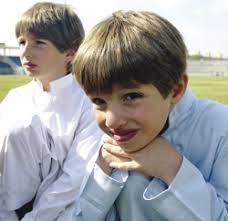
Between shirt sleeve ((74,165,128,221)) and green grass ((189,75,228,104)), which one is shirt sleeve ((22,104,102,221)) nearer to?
shirt sleeve ((74,165,128,221))

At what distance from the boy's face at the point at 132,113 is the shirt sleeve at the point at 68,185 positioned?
114 cm

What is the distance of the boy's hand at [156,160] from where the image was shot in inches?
56.0

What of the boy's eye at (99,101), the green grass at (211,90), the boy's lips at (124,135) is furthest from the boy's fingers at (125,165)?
the green grass at (211,90)

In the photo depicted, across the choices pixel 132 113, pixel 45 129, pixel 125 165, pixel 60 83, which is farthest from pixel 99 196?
pixel 60 83

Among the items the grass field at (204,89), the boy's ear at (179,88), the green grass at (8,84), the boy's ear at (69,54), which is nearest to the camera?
the boy's ear at (179,88)

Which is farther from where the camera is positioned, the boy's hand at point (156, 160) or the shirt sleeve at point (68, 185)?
the shirt sleeve at point (68, 185)

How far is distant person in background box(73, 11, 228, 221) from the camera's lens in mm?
1347

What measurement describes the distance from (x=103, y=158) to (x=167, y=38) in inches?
18.3

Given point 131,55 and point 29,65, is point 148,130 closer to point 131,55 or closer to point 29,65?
point 131,55

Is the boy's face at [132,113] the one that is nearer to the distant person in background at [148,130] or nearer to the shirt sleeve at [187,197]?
the distant person in background at [148,130]

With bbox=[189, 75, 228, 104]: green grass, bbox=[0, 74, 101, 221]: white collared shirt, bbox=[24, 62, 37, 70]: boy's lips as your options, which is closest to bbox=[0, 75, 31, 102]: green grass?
bbox=[189, 75, 228, 104]: green grass

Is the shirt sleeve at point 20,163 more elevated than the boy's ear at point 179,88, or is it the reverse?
the boy's ear at point 179,88

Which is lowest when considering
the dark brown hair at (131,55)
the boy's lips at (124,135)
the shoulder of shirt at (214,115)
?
the shoulder of shirt at (214,115)

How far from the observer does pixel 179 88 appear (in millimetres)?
1469
